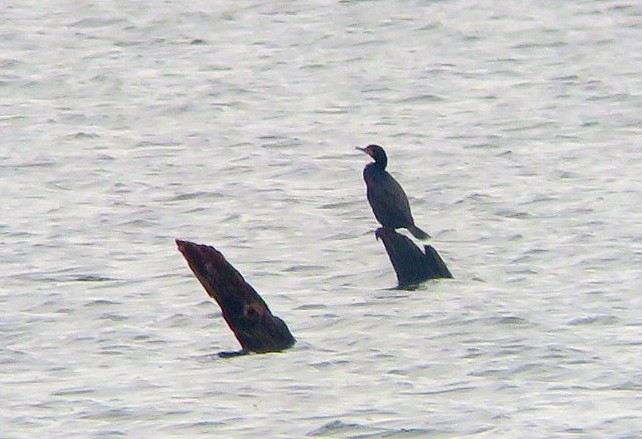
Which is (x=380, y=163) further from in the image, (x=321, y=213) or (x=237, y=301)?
(x=321, y=213)

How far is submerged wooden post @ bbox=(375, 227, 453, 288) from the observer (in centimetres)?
1430

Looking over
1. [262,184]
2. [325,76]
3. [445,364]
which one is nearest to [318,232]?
[262,184]

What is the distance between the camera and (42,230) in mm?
18719

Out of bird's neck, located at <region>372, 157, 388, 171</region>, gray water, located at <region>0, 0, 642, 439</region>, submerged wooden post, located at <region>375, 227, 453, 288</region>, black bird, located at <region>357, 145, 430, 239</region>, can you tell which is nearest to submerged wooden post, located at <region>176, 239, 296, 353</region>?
gray water, located at <region>0, 0, 642, 439</region>

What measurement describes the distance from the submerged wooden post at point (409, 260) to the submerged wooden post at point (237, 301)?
1280 mm

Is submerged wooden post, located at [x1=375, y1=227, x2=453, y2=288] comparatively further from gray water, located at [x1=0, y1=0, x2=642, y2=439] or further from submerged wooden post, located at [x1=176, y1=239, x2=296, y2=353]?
submerged wooden post, located at [x1=176, y1=239, x2=296, y2=353]

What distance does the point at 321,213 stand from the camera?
65.2 ft

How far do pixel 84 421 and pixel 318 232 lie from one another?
24.5ft

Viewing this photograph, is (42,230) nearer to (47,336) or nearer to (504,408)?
(47,336)

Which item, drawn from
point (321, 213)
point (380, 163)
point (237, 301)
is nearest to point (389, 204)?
point (380, 163)

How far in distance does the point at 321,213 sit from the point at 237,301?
743 cm

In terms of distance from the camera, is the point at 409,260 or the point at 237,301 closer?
the point at 237,301

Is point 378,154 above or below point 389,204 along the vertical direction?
above

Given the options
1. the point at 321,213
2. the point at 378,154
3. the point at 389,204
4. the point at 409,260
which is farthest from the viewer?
the point at 321,213
